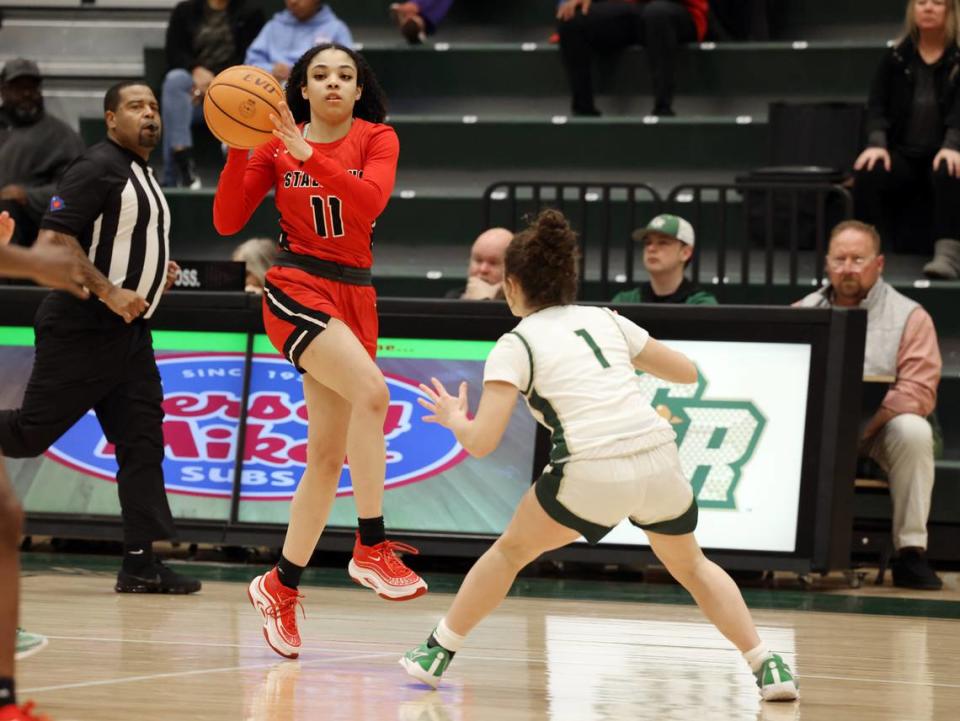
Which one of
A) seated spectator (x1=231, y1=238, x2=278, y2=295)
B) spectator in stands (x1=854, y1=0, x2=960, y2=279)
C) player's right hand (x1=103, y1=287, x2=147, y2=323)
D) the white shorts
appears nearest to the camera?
the white shorts

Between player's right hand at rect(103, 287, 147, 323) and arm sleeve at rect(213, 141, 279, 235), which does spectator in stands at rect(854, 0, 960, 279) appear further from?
arm sleeve at rect(213, 141, 279, 235)

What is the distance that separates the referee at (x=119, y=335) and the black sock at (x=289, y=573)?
1.75 m

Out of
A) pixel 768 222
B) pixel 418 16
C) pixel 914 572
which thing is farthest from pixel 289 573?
pixel 418 16

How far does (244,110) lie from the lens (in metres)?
5.64

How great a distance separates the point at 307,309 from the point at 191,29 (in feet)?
24.0

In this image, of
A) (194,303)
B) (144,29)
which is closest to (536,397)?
(194,303)

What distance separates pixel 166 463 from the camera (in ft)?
27.8

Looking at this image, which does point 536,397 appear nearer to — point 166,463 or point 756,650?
point 756,650

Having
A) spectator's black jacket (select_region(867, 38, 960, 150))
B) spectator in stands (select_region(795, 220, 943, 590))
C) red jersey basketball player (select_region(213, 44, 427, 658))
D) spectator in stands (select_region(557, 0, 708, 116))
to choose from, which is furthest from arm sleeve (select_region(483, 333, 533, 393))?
spectator in stands (select_region(557, 0, 708, 116))

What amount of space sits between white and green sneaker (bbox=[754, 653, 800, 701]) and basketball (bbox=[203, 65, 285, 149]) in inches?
98.0

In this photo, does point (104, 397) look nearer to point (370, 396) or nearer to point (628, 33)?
point (370, 396)

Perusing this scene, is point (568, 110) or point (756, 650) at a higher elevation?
point (568, 110)

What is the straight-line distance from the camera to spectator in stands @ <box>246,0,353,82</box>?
11.8 metres

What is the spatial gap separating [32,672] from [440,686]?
1.21 m
